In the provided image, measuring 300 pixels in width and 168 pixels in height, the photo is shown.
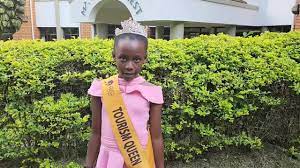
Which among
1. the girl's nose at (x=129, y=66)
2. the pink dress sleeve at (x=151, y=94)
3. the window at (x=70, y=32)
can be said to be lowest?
the pink dress sleeve at (x=151, y=94)

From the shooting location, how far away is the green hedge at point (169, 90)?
3.13 meters

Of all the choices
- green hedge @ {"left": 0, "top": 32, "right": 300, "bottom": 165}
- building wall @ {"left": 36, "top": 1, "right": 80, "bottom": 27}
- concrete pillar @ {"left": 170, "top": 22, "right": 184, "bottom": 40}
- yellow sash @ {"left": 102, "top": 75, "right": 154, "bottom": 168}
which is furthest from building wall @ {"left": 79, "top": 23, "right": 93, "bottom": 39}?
yellow sash @ {"left": 102, "top": 75, "right": 154, "bottom": 168}

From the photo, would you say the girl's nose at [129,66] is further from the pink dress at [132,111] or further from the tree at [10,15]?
the tree at [10,15]

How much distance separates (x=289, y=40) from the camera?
368 centimetres

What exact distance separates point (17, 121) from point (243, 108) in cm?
216

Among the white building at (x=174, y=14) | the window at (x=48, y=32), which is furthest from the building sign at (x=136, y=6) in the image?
the window at (x=48, y=32)

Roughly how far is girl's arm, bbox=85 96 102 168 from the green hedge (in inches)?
41.5

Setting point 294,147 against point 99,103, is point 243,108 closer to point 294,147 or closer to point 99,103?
point 294,147

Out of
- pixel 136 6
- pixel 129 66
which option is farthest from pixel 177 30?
pixel 129 66

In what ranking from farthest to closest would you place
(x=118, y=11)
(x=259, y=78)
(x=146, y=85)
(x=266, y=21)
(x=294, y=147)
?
1. (x=266, y=21)
2. (x=118, y=11)
3. (x=294, y=147)
4. (x=259, y=78)
5. (x=146, y=85)

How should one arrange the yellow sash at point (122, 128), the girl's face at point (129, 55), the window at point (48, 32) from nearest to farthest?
the girl's face at point (129, 55), the yellow sash at point (122, 128), the window at point (48, 32)

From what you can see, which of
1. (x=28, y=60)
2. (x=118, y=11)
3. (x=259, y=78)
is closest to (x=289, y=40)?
(x=259, y=78)

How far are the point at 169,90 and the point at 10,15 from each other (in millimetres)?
12386

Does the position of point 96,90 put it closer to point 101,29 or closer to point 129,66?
point 129,66
